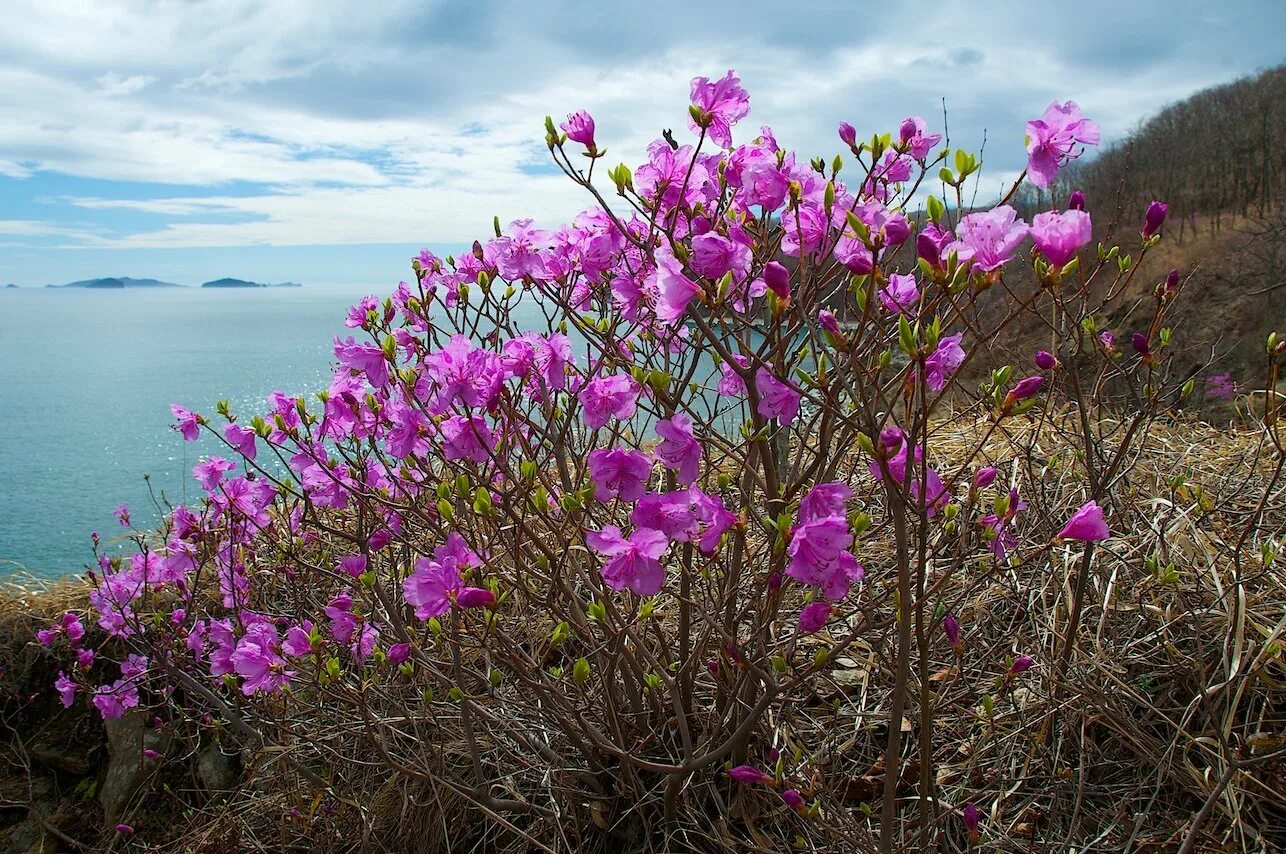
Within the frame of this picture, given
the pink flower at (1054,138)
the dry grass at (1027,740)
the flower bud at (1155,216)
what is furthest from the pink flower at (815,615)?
the flower bud at (1155,216)

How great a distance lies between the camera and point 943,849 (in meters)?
1.88

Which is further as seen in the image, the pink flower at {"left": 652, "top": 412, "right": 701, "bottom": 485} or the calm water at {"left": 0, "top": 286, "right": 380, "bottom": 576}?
the calm water at {"left": 0, "top": 286, "right": 380, "bottom": 576}

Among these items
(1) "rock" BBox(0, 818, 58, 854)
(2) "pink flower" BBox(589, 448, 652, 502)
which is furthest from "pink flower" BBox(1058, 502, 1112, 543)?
(1) "rock" BBox(0, 818, 58, 854)

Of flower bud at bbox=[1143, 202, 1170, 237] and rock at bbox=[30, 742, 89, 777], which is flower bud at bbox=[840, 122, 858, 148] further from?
rock at bbox=[30, 742, 89, 777]

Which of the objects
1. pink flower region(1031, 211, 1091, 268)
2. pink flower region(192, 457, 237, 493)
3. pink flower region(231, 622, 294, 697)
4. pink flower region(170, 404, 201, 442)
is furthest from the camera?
pink flower region(192, 457, 237, 493)

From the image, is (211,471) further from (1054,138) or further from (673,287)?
(1054,138)

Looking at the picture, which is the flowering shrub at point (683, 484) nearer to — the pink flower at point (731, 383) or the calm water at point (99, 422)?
the pink flower at point (731, 383)

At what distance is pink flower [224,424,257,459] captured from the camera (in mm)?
2314

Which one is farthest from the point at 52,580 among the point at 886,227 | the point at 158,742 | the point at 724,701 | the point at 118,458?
the point at 886,227

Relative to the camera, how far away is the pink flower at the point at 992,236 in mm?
1233

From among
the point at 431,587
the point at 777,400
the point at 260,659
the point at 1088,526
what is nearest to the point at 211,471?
the point at 260,659

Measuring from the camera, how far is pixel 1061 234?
1.21 m

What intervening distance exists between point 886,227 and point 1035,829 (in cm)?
158

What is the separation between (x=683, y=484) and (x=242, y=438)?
150cm
